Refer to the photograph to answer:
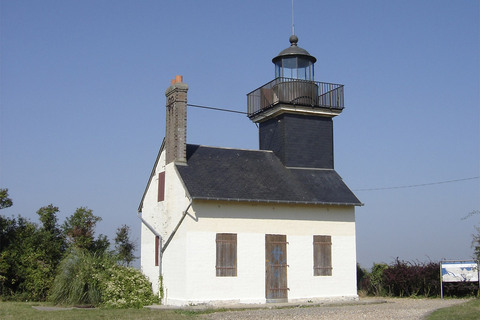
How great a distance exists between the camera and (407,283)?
71.1ft

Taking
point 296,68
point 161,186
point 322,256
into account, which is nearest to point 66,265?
point 161,186

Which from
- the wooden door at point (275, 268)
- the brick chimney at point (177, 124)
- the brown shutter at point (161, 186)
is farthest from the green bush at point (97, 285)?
the brick chimney at point (177, 124)

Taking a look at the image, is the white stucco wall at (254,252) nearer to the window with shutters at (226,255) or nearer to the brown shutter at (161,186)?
the window with shutters at (226,255)

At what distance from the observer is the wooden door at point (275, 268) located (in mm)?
19047

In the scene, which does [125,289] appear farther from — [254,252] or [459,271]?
[459,271]

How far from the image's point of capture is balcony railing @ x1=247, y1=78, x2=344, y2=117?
22.5m

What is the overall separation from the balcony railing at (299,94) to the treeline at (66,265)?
817 cm

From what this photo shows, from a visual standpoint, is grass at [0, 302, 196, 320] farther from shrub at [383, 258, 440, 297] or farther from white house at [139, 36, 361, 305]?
shrub at [383, 258, 440, 297]

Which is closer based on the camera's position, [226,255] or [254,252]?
[226,255]

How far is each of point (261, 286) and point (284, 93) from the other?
297 inches

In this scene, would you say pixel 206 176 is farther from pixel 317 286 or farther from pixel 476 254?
pixel 476 254

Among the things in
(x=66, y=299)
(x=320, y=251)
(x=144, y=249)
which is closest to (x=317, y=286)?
(x=320, y=251)

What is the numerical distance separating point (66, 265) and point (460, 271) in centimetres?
1301

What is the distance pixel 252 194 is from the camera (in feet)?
63.2
